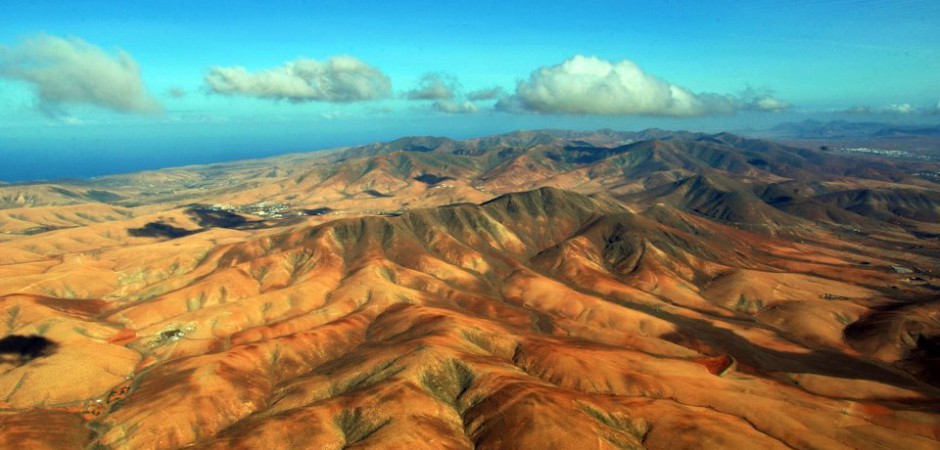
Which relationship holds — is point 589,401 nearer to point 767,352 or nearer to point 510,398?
point 510,398

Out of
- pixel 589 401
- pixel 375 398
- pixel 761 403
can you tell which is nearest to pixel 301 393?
pixel 375 398

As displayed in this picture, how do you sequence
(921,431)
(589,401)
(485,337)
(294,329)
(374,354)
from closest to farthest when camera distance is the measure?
(921,431) → (589,401) → (374,354) → (485,337) → (294,329)

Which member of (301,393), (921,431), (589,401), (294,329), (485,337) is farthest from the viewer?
(294,329)

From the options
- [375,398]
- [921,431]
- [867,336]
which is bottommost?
[867,336]

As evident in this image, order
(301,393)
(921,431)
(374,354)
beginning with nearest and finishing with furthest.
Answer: (921,431), (301,393), (374,354)

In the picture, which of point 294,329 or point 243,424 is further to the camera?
point 294,329

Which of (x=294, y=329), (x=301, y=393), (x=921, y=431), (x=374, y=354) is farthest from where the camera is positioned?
(x=294, y=329)

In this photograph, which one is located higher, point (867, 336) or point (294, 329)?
point (294, 329)

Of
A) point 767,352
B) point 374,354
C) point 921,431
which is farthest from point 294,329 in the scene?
point 921,431

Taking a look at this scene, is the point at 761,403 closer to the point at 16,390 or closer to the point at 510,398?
the point at 510,398
